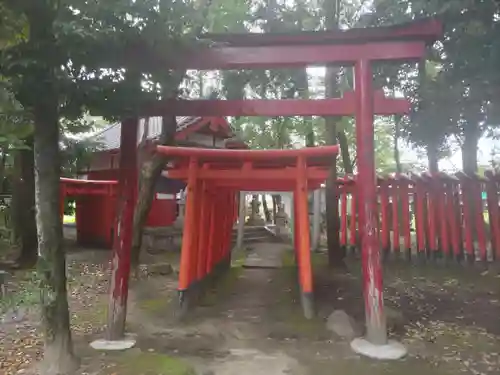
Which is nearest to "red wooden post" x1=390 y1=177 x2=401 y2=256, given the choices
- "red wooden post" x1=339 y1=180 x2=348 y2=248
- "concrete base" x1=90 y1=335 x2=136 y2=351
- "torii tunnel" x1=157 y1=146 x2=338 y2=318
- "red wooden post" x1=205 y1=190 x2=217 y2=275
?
"red wooden post" x1=339 y1=180 x2=348 y2=248

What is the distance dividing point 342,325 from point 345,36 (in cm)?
391

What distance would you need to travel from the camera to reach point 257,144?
1805 cm

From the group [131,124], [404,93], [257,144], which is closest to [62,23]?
[131,124]

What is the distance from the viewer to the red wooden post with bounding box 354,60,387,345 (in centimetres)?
566

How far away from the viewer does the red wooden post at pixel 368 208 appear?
5.66 m

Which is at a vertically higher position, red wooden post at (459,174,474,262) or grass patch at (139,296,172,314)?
red wooden post at (459,174,474,262)

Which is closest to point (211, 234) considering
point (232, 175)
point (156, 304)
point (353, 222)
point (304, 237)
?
point (156, 304)

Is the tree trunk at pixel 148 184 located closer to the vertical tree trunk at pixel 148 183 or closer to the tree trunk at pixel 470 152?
the vertical tree trunk at pixel 148 183

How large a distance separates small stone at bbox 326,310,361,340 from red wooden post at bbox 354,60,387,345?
2.06 feet

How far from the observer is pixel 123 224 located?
5.98 meters

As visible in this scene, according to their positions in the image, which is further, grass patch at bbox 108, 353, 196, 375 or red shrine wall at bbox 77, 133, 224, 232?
red shrine wall at bbox 77, 133, 224, 232

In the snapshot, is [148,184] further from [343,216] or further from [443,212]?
[443,212]

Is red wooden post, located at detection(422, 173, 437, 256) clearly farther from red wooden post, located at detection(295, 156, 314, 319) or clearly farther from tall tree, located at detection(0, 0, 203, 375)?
tall tree, located at detection(0, 0, 203, 375)

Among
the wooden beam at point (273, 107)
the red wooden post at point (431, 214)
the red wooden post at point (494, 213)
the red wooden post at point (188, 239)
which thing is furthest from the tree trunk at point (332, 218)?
the wooden beam at point (273, 107)
